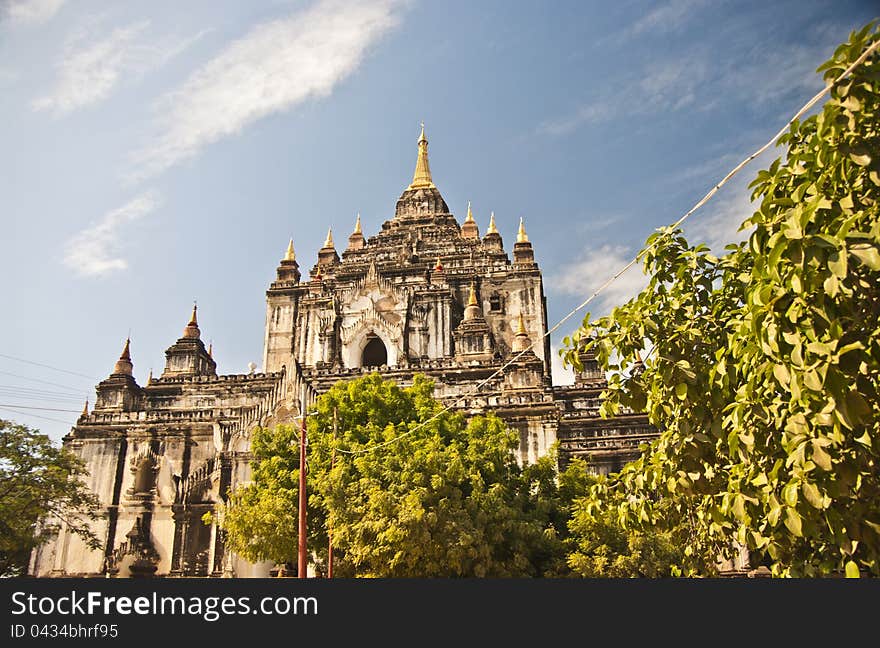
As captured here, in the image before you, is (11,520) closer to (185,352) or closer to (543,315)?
(185,352)

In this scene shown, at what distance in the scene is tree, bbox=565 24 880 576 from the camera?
19.7ft

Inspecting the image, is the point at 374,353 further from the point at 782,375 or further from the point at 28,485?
the point at 782,375

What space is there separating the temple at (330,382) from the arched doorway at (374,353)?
0.09 metres

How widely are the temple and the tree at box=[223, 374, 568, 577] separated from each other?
100 inches

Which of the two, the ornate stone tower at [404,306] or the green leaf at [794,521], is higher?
the ornate stone tower at [404,306]

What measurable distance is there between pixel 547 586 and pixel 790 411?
2675mm

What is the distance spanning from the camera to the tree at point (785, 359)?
6020mm

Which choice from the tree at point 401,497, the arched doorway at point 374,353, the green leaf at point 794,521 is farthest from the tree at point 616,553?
the arched doorway at point 374,353

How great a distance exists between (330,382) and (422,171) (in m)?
26.9

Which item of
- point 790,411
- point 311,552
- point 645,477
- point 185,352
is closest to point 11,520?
point 311,552

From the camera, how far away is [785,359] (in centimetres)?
636

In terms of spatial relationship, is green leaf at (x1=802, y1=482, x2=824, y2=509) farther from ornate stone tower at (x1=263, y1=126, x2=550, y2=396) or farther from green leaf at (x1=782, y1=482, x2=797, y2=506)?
ornate stone tower at (x1=263, y1=126, x2=550, y2=396)

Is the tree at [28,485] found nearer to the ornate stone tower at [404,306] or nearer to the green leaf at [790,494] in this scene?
the ornate stone tower at [404,306]

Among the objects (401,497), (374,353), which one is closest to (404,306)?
(374,353)
